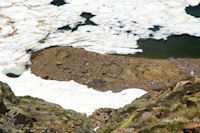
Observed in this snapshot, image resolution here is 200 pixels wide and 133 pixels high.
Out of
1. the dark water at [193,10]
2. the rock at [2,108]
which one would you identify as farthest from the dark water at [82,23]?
the rock at [2,108]

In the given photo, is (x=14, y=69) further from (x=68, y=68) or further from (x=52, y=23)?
(x=52, y=23)

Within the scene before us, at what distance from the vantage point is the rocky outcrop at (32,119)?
9898 mm

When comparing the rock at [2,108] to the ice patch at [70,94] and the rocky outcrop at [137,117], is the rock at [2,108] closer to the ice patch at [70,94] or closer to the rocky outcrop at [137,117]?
the rocky outcrop at [137,117]

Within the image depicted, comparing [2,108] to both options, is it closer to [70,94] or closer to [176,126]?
[176,126]

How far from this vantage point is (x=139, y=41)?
32719 millimetres

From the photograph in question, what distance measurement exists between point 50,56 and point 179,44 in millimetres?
18918

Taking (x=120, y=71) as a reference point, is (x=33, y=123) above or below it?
above

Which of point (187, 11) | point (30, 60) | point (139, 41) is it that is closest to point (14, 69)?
point (30, 60)

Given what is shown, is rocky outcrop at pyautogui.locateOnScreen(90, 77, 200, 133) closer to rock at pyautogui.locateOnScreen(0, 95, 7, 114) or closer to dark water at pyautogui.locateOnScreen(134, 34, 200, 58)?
rock at pyautogui.locateOnScreen(0, 95, 7, 114)

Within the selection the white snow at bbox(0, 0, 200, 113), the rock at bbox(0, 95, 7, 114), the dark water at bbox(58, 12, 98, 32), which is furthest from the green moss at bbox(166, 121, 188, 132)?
the dark water at bbox(58, 12, 98, 32)

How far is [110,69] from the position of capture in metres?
25.6

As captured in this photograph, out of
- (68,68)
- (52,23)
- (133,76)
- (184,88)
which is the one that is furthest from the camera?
(52,23)

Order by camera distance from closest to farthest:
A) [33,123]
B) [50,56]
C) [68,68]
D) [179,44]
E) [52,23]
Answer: [33,123], [68,68], [50,56], [179,44], [52,23]

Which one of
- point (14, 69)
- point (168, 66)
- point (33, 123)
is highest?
point (33, 123)
